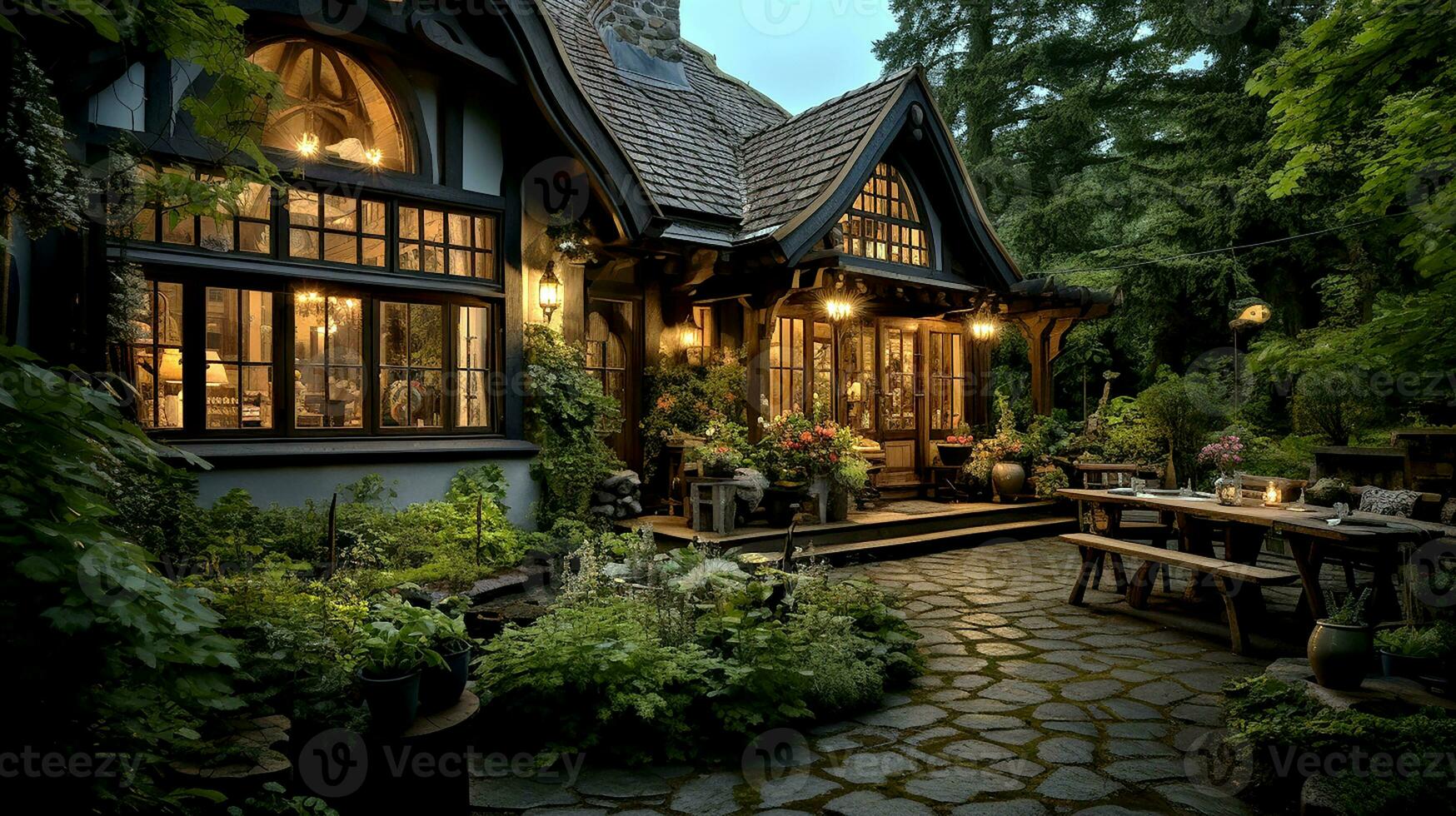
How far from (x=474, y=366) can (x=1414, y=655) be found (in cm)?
783

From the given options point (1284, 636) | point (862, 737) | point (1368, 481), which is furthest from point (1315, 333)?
point (862, 737)

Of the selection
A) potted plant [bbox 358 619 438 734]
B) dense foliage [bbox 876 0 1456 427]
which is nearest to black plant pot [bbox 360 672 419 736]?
potted plant [bbox 358 619 438 734]

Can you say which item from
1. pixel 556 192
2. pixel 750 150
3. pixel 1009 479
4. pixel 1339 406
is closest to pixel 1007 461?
pixel 1009 479

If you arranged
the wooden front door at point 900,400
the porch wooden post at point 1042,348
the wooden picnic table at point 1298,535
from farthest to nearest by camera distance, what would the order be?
the porch wooden post at point 1042,348
the wooden front door at point 900,400
the wooden picnic table at point 1298,535

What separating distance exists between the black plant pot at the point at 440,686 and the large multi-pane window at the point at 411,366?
4638 millimetres

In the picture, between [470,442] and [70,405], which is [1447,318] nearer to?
[70,405]

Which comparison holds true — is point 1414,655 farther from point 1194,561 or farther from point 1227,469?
point 1227,469

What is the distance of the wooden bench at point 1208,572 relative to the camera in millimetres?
6000

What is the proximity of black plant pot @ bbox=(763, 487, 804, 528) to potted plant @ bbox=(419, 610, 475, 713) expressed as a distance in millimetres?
5704

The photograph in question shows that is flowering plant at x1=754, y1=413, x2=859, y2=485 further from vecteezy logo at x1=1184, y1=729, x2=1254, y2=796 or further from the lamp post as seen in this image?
the lamp post

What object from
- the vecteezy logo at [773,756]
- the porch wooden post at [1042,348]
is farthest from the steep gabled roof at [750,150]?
the vecteezy logo at [773,756]

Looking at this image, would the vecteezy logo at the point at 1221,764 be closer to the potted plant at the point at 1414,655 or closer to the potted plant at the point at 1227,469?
the potted plant at the point at 1414,655

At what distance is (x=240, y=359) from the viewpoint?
704 centimetres

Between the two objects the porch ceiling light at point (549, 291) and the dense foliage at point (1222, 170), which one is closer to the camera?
the dense foliage at point (1222, 170)
